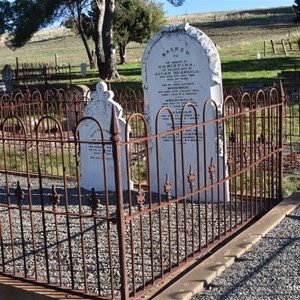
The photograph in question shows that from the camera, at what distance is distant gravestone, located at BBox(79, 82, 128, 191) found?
7441mm

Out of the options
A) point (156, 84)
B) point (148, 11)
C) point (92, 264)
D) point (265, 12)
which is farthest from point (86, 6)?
point (265, 12)

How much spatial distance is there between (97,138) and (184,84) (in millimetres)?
1588

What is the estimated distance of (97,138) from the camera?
764 cm

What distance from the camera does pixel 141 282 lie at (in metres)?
4.41

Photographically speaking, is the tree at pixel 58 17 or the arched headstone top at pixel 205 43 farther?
the tree at pixel 58 17

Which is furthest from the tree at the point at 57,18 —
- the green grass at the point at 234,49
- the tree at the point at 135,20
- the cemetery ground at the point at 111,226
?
the cemetery ground at the point at 111,226

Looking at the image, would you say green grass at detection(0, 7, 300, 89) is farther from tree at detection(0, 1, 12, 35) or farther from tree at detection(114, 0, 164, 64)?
tree at detection(0, 1, 12, 35)

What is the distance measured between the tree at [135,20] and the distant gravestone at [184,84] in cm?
3239

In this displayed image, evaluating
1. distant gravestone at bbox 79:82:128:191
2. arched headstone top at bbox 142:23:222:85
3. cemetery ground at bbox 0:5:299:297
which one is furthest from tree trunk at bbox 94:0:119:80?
arched headstone top at bbox 142:23:222:85

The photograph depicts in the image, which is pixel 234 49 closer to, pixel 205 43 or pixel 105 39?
pixel 105 39

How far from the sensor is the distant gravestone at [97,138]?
7.44m

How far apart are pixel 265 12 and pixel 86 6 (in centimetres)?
5198

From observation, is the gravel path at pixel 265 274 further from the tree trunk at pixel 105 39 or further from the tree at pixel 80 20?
the tree at pixel 80 20

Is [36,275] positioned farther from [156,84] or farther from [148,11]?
[148,11]
